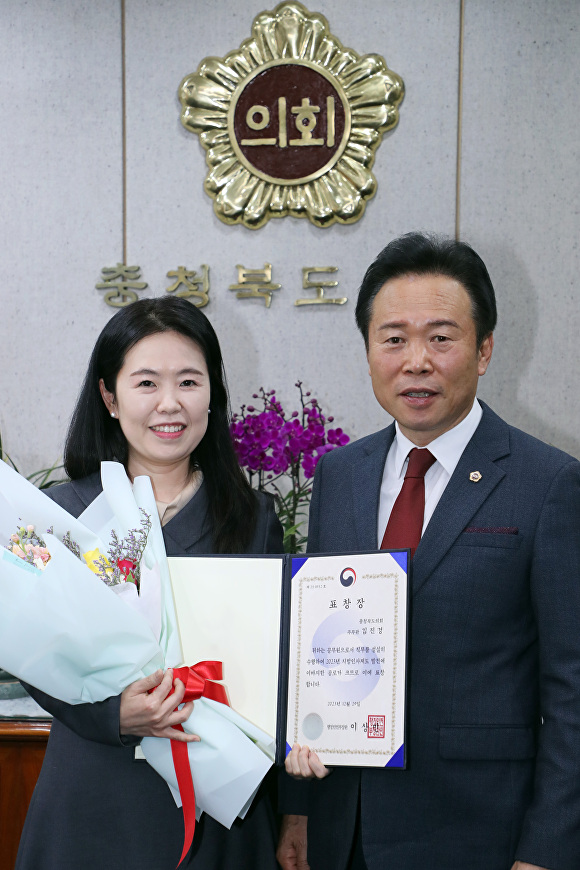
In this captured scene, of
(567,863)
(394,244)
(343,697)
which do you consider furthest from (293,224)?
(567,863)

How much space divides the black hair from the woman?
1.34ft

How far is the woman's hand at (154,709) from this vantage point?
4.05 feet

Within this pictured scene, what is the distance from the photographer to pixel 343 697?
1239mm

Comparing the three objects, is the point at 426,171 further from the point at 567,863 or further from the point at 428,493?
the point at 567,863

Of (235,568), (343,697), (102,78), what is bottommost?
(343,697)

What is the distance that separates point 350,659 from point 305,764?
0.55ft

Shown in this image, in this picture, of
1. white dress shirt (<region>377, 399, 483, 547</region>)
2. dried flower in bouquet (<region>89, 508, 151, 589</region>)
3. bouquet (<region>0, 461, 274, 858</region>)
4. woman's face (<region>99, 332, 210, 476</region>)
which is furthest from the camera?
woman's face (<region>99, 332, 210, 476</region>)

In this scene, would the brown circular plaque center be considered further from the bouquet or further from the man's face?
the bouquet

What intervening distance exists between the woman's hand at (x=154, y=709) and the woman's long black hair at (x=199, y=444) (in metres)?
0.32

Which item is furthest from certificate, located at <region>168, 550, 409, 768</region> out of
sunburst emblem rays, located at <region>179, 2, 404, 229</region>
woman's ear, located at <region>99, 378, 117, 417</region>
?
sunburst emblem rays, located at <region>179, 2, 404, 229</region>

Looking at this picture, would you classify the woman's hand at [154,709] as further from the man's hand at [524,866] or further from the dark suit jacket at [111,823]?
the man's hand at [524,866]

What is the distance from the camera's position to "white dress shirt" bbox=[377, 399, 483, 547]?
1.39 meters

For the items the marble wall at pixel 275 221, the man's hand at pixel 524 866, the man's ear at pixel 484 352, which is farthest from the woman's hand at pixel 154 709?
the marble wall at pixel 275 221

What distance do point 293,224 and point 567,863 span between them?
212 centimetres
